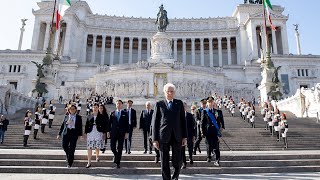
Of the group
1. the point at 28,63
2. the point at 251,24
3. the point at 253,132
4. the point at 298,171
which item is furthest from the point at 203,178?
the point at 251,24

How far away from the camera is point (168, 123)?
5.36 meters

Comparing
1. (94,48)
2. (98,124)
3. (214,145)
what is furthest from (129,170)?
(94,48)

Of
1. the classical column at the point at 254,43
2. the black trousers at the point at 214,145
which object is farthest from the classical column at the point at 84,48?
the black trousers at the point at 214,145

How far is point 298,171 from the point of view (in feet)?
26.8

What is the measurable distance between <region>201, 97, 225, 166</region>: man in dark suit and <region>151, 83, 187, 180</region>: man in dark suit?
10.2 ft

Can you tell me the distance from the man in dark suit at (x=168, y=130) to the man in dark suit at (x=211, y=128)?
3118 millimetres

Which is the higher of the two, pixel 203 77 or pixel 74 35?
pixel 74 35

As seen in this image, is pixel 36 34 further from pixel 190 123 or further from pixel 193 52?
pixel 190 123

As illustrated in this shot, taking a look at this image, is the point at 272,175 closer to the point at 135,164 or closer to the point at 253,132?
the point at 135,164

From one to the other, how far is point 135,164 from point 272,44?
210 ft

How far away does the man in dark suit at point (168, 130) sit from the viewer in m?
5.37

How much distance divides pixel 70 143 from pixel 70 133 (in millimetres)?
322

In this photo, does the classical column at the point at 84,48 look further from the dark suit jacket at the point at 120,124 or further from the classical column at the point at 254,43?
the dark suit jacket at the point at 120,124

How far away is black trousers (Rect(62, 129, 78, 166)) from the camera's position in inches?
318
